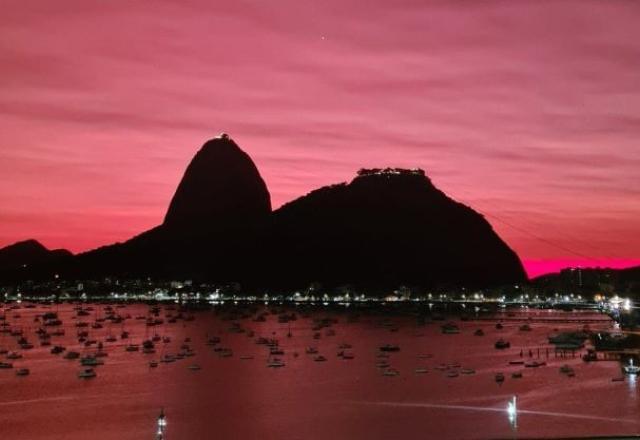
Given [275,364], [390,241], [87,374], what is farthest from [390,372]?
[390,241]

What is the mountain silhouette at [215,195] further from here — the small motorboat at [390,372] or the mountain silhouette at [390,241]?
the small motorboat at [390,372]

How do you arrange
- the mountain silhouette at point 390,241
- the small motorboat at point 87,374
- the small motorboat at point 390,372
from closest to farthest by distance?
1. the small motorboat at point 87,374
2. the small motorboat at point 390,372
3. the mountain silhouette at point 390,241

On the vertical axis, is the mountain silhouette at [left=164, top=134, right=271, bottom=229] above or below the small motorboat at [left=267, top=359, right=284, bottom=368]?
above

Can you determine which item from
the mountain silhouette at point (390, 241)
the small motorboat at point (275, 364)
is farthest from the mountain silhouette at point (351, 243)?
the small motorboat at point (275, 364)

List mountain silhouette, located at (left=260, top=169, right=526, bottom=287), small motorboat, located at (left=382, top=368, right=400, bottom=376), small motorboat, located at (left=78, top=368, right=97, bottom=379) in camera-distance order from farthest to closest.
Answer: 1. mountain silhouette, located at (left=260, top=169, right=526, bottom=287)
2. small motorboat, located at (left=382, top=368, right=400, bottom=376)
3. small motorboat, located at (left=78, top=368, right=97, bottom=379)

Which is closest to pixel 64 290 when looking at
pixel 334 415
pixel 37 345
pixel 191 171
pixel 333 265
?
pixel 191 171

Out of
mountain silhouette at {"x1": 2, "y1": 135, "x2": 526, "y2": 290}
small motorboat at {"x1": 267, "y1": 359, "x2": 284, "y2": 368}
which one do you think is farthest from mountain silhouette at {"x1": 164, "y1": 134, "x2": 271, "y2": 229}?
small motorboat at {"x1": 267, "y1": 359, "x2": 284, "y2": 368}

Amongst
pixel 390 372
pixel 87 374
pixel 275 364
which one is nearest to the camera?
pixel 87 374

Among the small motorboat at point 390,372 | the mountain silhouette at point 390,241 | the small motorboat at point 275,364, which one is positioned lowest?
the small motorboat at point 390,372

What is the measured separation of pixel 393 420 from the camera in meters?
45.0

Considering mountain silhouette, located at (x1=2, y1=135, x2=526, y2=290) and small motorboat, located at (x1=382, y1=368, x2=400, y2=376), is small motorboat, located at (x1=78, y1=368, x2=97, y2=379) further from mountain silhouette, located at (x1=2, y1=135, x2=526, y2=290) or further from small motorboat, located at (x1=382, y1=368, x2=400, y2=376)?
mountain silhouette, located at (x1=2, y1=135, x2=526, y2=290)

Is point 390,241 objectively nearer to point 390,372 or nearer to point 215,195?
point 215,195

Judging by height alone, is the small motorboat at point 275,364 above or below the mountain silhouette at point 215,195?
below

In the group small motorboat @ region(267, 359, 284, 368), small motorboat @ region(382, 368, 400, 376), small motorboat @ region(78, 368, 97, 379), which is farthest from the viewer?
small motorboat @ region(267, 359, 284, 368)
